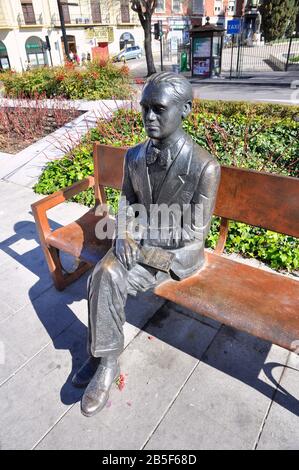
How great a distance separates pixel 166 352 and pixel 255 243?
5.04 feet

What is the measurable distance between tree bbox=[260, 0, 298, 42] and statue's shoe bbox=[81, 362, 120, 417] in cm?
3882

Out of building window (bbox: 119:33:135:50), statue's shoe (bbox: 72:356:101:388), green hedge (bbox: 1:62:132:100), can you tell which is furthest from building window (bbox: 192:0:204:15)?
statue's shoe (bbox: 72:356:101:388)

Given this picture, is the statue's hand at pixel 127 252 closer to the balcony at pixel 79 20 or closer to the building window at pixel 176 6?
the balcony at pixel 79 20

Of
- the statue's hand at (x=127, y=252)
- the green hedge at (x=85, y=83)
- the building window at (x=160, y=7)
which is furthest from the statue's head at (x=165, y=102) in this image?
the building window at (x=160, y=7)

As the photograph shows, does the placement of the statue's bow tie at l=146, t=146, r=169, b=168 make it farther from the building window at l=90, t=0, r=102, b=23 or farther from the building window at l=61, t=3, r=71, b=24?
the building window at l=90, t=0, r=102, b=23

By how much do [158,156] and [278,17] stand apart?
38.6 m

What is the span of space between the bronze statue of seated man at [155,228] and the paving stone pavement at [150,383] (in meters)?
0.17

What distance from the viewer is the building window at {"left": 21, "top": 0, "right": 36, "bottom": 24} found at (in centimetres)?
3033

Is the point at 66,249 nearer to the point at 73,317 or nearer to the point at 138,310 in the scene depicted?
the point at 73,317

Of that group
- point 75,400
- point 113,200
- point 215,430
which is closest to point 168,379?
point 215,430

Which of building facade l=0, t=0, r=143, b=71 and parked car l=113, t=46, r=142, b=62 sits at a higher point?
building facade l=0, t=0, r=143, b=71

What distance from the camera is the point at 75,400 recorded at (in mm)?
2084

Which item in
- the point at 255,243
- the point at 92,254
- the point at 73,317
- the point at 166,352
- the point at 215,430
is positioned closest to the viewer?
the point at 215,430

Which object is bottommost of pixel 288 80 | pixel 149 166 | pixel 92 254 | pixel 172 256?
pixel 288 80
